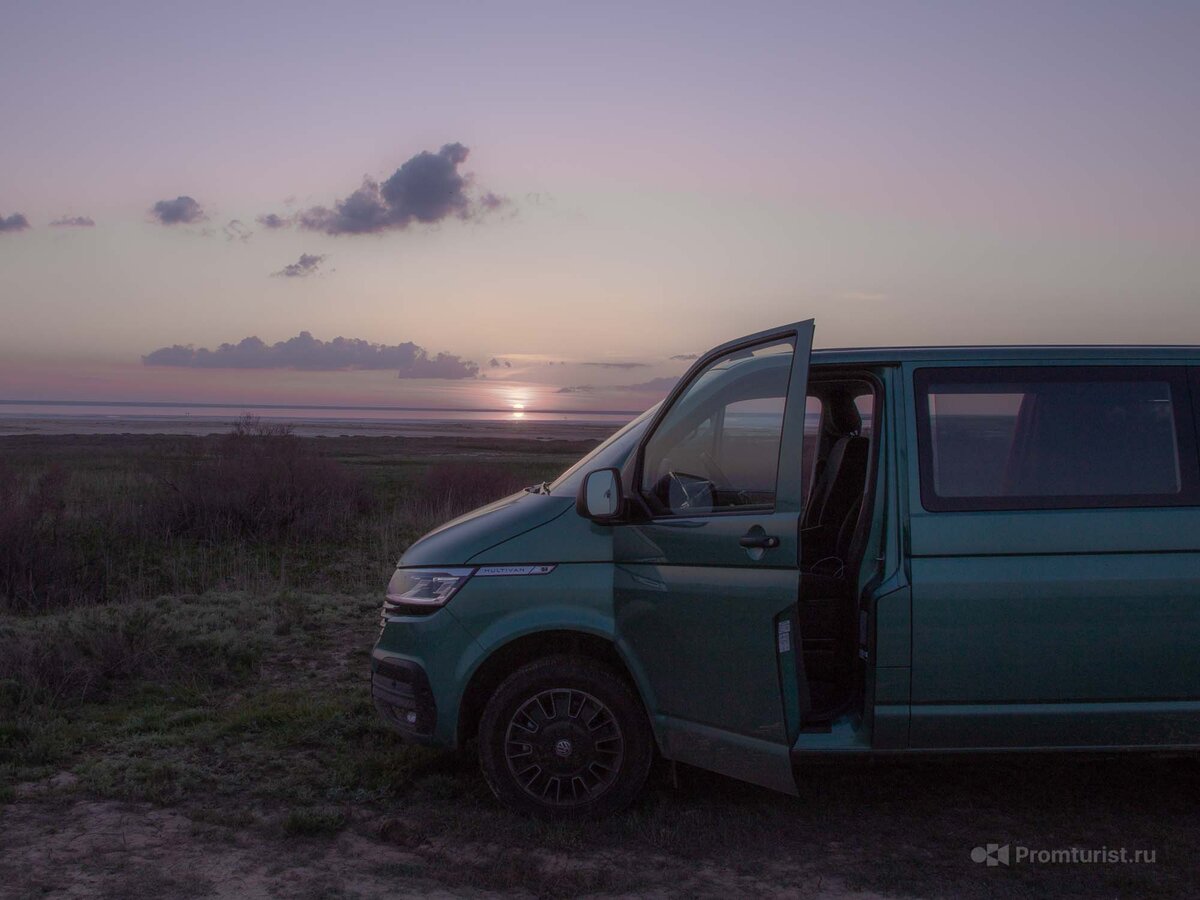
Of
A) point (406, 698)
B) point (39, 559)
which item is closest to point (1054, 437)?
point (406, 698)

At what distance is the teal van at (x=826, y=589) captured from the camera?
170 inches

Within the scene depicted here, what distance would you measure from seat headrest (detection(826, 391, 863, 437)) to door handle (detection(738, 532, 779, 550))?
149 cm

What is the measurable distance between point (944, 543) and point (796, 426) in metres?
0.82

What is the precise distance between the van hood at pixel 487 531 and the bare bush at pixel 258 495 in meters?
11.3

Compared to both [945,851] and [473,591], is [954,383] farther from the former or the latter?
[473,591]

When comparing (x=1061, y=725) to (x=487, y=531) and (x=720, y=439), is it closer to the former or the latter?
(x=720, y=439)

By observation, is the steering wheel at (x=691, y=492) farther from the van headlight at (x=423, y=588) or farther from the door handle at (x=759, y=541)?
the van headlight at (x=423, y=588)

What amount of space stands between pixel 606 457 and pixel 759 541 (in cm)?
114

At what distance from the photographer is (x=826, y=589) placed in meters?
5.10

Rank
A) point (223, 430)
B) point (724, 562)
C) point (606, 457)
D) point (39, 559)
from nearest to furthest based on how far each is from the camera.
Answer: point (724, 562) < point (606, 457) < point (39, 559) < point (223, 430)

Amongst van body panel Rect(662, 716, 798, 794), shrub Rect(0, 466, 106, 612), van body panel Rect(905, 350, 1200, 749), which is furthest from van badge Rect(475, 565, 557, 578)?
shrub Rect(0, 466, 106, 612)

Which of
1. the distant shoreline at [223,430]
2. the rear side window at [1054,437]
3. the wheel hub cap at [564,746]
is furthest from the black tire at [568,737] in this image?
the distant shoreline at [223,430]

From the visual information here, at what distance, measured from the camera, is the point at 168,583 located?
461 inches

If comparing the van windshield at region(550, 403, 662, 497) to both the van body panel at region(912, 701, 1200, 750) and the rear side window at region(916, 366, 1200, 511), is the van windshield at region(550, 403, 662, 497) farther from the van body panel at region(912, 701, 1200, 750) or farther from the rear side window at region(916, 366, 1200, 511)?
the van body panel at region(912, 701, 1200, 750)
